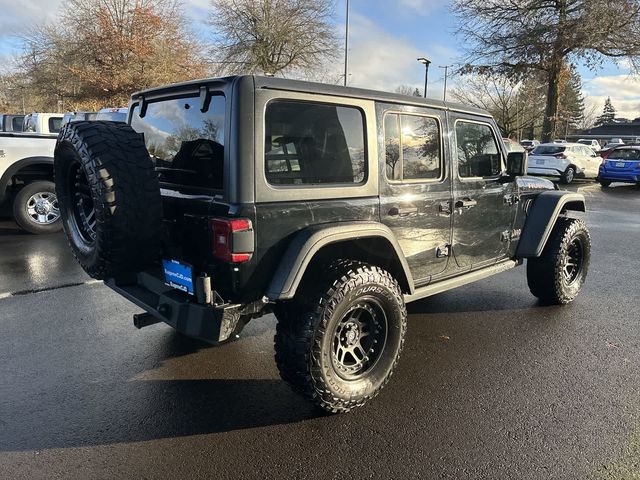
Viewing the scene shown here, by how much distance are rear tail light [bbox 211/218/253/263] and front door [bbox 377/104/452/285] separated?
104 cm

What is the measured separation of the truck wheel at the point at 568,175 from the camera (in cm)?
1927

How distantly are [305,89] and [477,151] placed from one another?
197 centimetres

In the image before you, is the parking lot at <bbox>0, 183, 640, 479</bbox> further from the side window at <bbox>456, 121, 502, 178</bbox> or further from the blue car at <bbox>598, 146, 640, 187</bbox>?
the blue car at <bbox>598, 146, 640, 187</bbox>

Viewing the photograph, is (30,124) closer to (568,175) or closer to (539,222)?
(539,222)

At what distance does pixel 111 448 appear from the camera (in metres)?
2.71

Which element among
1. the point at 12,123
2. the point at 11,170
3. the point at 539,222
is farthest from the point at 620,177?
the point at 12,123

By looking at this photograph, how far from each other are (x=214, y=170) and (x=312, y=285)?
0.88 meters

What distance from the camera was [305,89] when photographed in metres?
2.90

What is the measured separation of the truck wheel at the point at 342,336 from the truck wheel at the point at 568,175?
18.6 meters

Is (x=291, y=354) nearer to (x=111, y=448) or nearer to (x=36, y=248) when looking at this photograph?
(x=111, y=448)

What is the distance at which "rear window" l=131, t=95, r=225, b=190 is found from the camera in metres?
2.84

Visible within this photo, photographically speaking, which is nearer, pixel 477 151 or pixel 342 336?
pixel 342 336

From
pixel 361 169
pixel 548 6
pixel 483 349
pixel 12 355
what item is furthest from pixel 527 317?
pixel 548 6

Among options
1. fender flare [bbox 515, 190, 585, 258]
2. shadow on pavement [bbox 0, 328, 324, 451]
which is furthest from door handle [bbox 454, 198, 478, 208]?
shadow on pavement [bbox 0, 328, 324, 451]
